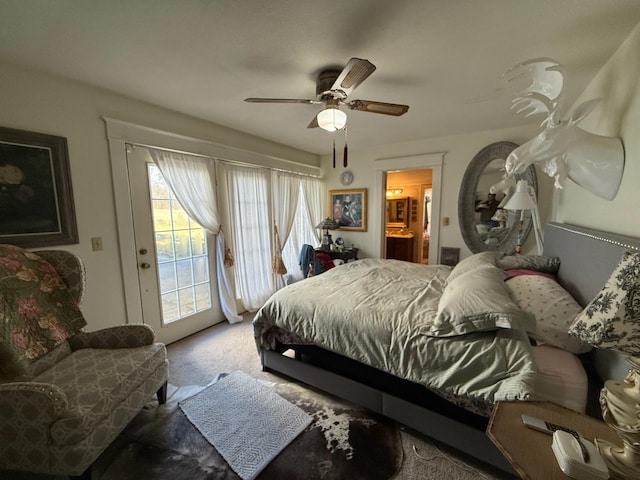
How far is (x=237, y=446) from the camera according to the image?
156 centimetres

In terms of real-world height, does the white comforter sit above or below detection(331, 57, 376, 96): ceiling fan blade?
below

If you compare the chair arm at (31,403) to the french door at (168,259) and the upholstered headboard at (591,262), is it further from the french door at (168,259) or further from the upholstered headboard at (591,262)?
the upholstered headboard at (591,262)

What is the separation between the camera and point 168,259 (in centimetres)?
270

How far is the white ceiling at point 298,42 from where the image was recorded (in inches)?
49.2

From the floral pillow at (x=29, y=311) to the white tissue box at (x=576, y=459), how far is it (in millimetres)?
2318

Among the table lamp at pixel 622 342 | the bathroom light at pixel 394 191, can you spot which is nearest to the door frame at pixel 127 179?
the table lamp at pixel 622 342

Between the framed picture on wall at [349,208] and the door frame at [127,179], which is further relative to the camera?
the framed picture on wall at [349,208]

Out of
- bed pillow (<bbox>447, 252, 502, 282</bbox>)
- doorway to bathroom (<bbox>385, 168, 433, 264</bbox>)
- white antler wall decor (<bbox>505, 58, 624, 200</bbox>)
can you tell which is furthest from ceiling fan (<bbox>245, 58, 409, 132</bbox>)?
doorway to bathroom (<bbox>385, 168, 433, 264</bbox>)

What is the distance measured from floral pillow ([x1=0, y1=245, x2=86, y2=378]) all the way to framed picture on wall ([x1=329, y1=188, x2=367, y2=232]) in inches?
142

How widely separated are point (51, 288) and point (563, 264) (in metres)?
3.61

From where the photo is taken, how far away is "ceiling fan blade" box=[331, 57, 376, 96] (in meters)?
1.37

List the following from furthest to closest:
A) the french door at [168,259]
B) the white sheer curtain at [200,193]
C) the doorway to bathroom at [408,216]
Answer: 1. the doorway to bathroom at [408,216]
2. the white sheer curtain at [200,193]
3. the french door at [168,259]

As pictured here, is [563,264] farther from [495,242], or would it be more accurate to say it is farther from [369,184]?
[369,184]

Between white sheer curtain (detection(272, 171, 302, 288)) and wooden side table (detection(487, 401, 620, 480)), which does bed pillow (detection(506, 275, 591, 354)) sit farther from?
white sheer curtain (detection(272, 171, 302, 288))
